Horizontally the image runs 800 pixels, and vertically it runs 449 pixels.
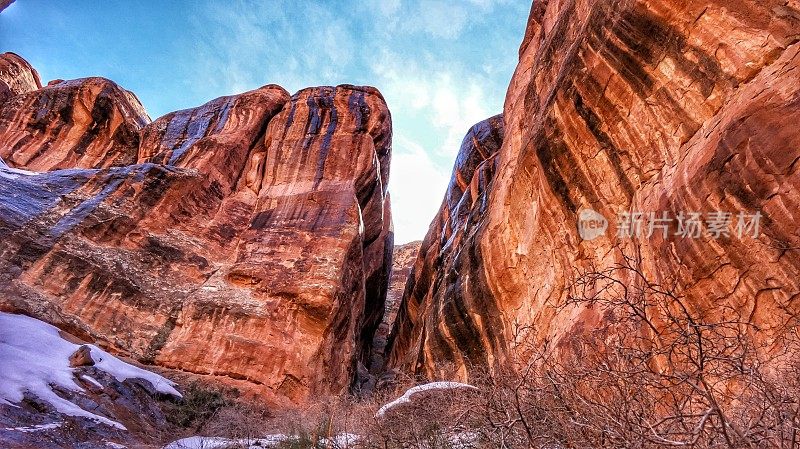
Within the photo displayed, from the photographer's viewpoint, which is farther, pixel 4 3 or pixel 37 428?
pixel 4 3

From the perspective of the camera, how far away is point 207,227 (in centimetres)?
1984

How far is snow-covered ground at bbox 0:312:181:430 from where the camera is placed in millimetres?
7965

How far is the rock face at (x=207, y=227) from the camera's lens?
15.1 metres

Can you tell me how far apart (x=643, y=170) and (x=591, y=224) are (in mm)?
1753

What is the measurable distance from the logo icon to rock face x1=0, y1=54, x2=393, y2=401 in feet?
33.5

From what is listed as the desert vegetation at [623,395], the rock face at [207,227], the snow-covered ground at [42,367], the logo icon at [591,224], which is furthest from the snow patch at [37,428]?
the logo icon at [591,224]

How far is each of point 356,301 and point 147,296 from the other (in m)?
9.16

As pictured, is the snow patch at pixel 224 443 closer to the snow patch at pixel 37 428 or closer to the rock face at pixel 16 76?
the snow patch at pixel 37 428

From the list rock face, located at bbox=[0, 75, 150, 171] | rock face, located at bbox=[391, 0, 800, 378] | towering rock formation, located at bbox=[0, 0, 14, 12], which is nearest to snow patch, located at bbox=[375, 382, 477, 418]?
rock face, located at bbox=[391, 0, 800, 378]

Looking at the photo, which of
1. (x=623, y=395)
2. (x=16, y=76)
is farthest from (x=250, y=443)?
(x=16, y=76)

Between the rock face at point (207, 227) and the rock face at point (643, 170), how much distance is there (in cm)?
560

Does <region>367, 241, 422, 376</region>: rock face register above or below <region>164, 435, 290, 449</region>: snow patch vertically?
above

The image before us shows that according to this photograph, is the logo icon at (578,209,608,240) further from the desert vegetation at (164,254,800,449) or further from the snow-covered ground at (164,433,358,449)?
the snow-covered ground at (164,433,358,449)

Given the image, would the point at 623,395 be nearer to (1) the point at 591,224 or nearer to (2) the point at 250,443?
(2) the point at 250,443
